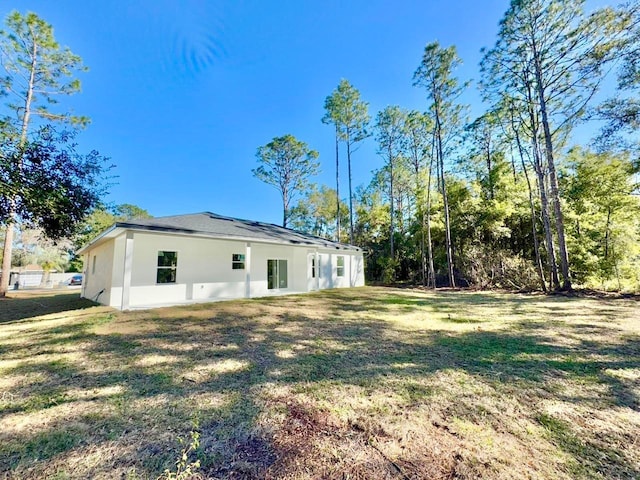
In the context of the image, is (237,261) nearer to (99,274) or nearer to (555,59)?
(99,274)

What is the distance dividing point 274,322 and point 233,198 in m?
28.4

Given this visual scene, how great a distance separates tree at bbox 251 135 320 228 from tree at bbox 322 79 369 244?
11.2ft

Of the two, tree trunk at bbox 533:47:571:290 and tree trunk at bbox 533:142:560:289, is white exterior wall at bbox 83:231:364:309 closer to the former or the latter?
tree trunk at bbox 533:142:560:289

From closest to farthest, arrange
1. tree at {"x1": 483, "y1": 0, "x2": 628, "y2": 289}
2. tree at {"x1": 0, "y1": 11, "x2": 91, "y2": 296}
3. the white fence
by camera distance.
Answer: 1. tree at {"x1": 483, "y1": 0, "x2": 628, "y2": 289}
2. tree at {"x1": 0, "y1": 11, "x2": 91, "y2": 296}
3. the white fence

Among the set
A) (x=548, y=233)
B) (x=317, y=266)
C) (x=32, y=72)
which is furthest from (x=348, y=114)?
(x=32, y=72)

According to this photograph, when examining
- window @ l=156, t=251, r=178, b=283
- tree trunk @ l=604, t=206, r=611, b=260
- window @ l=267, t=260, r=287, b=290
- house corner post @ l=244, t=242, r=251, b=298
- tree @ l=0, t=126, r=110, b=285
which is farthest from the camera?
tree trunk @ l=604, t=206, r=611, b=260

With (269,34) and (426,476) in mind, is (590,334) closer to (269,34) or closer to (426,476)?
(426,476)

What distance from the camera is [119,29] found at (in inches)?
392

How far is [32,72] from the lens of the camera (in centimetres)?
1288

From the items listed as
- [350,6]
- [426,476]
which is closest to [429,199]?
[350,6]

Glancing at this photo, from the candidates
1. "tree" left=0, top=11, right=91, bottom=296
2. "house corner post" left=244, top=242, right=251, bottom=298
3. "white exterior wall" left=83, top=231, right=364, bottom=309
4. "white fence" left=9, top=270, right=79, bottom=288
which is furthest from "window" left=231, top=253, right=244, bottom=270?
"white fence" left=9, top=270, right=79, bottom=288

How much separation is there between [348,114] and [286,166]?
6488mm

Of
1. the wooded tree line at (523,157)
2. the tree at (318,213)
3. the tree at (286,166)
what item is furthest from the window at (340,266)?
the tree at (318,213)

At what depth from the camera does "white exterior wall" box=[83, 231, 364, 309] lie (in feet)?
28.5
